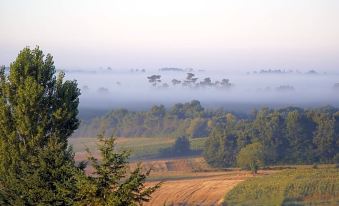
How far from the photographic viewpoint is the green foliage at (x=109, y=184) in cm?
1517

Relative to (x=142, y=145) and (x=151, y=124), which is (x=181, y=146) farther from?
(x=151, y=124)

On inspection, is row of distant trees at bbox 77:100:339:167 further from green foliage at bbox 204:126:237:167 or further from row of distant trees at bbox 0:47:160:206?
row of distant trees at bbox 0:47:160:206

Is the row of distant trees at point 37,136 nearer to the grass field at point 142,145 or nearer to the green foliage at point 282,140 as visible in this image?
the grass field at point 142,145

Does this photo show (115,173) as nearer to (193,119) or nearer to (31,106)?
(31,106)

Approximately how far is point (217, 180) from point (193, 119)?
4205 cm

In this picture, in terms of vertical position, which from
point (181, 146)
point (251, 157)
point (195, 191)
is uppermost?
point (181, 146)

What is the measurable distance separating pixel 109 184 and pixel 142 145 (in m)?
66.3

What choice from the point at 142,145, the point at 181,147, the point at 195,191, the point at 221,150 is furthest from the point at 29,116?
the point at 142,145

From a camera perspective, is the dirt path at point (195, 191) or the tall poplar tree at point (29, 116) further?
the dirt path at point (195, 191)

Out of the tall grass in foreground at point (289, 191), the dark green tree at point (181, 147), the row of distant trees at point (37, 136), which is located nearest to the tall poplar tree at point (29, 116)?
the row of distant trees at point (37, 136)

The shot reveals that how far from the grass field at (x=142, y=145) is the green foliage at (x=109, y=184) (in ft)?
168

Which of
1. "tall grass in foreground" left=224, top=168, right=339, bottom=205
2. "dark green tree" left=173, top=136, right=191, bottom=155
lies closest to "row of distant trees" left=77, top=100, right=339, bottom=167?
"dark green tree" left=173, top=136, right=191, bottom=155

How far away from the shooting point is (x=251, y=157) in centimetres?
6231

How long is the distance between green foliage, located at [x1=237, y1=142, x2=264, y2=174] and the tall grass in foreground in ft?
31.6
